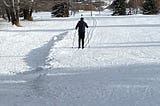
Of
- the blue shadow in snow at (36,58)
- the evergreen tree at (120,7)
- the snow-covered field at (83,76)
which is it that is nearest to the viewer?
the snow-covered field at (83,76)

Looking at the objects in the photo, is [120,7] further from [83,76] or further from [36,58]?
[83,76]

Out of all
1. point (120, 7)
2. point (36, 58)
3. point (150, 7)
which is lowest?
point (120, 7)

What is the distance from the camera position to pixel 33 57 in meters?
23.3

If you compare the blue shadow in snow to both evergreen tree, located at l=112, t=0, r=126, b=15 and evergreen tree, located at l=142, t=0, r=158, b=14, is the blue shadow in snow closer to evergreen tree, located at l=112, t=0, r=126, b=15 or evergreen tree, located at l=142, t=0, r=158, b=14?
evergreen tree, located at l=142, t=0, r=158, b=14

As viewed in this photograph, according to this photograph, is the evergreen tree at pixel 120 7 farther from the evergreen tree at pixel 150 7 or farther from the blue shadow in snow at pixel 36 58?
the blue shadow in snow at pixel 36 58

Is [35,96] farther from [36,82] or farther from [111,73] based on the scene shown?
[111,73]

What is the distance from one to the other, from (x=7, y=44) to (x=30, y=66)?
425 inches

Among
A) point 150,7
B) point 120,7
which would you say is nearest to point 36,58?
point 150,7

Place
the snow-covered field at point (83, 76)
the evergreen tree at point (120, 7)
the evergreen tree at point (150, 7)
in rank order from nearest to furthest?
the snow-covered field at point (83, 76) → the evergreen tree at point (150, 7) → the evergreen tree at point (120, 7)

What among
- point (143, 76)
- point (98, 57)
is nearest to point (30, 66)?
point (98, 57)

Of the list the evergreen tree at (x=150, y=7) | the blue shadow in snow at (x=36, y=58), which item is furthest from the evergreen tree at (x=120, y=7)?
the blue shadow in snow at (x=36, y=58)

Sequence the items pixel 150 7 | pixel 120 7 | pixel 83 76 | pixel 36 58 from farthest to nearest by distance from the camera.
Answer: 1. pixel 120 7
2. pixel 150 7
3. pixel 36 58
4. pixel 83 76

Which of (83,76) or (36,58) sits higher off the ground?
(83,76)

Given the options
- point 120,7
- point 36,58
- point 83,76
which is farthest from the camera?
point 120,7
